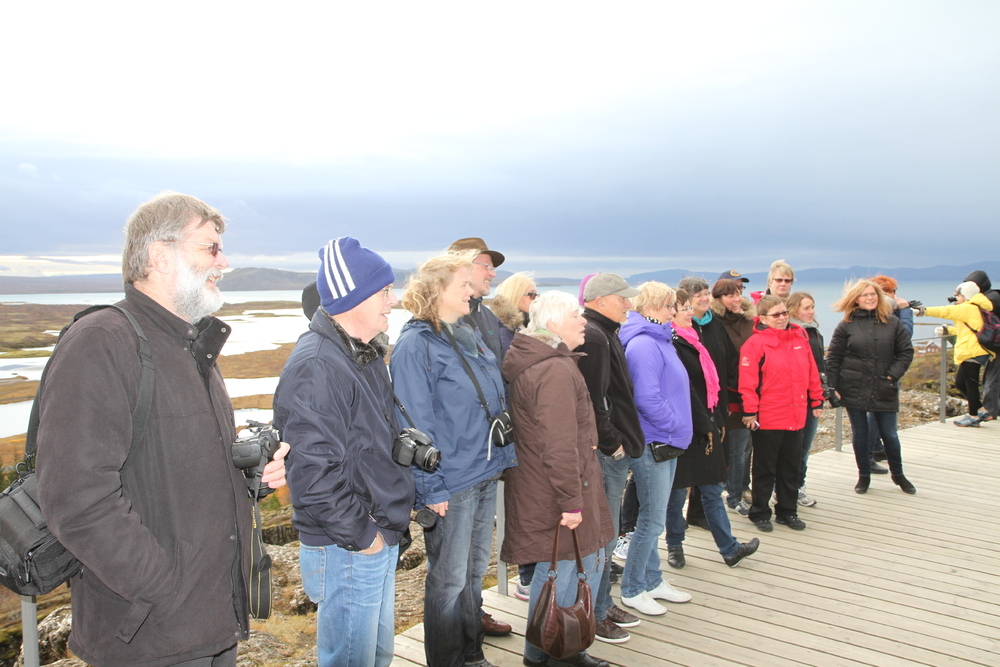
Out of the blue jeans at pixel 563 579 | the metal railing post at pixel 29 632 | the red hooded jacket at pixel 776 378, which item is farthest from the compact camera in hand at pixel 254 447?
Answer: the red hooded jacket at pixel 776 378

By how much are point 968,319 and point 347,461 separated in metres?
9.19

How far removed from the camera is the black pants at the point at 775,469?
545cm

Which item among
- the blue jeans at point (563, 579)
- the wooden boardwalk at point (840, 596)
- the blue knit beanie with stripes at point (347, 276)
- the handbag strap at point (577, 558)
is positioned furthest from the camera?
the wooden boardwalk at point (840, 596)

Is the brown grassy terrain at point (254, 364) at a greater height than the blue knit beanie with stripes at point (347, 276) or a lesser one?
lesser

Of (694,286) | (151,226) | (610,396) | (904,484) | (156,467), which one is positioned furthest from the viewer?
(904,484)

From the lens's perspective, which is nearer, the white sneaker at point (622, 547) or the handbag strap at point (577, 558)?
the handbag strap at point (577, 558)

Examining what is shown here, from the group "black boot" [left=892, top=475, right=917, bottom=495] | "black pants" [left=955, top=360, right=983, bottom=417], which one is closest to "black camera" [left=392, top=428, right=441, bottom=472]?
"black boot" [left=892, top=475, right=917, bottom=495]

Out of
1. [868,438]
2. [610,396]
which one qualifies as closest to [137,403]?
[610,396]

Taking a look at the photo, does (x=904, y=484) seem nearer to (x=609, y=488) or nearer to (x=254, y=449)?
(x=609, y=488)

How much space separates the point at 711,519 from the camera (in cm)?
459

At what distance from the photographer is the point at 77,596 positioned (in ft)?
6.06

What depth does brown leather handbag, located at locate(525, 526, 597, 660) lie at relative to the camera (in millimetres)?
3094

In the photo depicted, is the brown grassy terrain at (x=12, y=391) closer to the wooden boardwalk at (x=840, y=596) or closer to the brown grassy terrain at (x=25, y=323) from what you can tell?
the brown grassy terrain at (x=25, y=323)

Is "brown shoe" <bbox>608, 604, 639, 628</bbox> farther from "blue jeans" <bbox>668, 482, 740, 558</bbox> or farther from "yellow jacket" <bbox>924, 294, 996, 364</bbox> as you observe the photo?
"yellow jacket" <bbox>924, 294, 996, 364</bbox>
